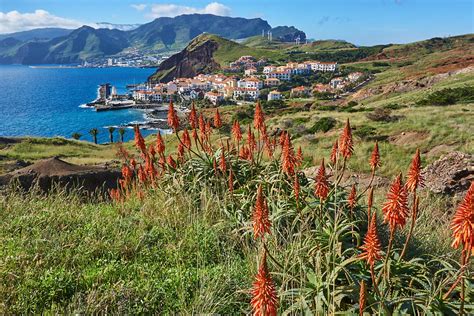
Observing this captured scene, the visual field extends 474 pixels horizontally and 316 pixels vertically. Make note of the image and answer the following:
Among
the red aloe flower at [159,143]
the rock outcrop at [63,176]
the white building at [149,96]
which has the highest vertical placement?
the red aloe flower at [159,143]

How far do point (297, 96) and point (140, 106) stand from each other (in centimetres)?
5234

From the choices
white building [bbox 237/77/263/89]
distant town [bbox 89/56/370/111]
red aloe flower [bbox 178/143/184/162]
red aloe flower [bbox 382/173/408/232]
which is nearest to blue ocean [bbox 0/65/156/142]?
distant town [bbox 89/56/370/111]

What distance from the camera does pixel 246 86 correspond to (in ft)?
467

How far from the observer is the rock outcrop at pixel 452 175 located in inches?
401

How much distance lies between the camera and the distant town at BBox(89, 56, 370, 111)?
114 metres

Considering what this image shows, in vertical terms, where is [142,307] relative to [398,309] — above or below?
below

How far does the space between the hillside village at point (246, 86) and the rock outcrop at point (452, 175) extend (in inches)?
3856

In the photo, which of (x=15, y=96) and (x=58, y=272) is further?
(x=15, y=96)

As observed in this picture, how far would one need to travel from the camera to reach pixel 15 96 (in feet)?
542

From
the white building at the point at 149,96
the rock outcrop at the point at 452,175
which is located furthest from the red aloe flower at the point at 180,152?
the white building at the point at 149,96

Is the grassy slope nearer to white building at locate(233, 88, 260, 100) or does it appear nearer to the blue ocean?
the blue ocean

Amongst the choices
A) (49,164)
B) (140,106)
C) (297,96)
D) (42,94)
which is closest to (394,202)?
(49,164)

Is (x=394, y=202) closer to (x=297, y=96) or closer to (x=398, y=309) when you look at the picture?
(x=398, y=309)

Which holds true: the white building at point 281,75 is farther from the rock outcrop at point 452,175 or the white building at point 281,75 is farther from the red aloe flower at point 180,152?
the red aloe flower at point 180,152
